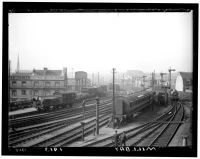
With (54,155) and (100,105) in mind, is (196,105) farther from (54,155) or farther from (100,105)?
(54,155)

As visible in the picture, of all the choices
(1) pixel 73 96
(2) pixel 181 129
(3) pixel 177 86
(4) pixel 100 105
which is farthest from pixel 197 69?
(1) pixel 73 96

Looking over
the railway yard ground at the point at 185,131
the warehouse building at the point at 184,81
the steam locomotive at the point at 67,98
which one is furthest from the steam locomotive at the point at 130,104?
the railway yard ground at the point at 185,131

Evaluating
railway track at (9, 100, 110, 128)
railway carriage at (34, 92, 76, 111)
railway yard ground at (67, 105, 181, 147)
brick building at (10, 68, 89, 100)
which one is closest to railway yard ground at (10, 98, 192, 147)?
railway yard ground at (67, 105, 181, 147)

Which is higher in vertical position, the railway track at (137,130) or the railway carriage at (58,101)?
the railway carriage at (58,101)

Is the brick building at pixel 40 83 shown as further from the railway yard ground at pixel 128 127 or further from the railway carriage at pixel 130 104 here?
the railway yard ground at pixel 128 127

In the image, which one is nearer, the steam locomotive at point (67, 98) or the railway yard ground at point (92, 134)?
the railway yard ground at point (92, 134)
